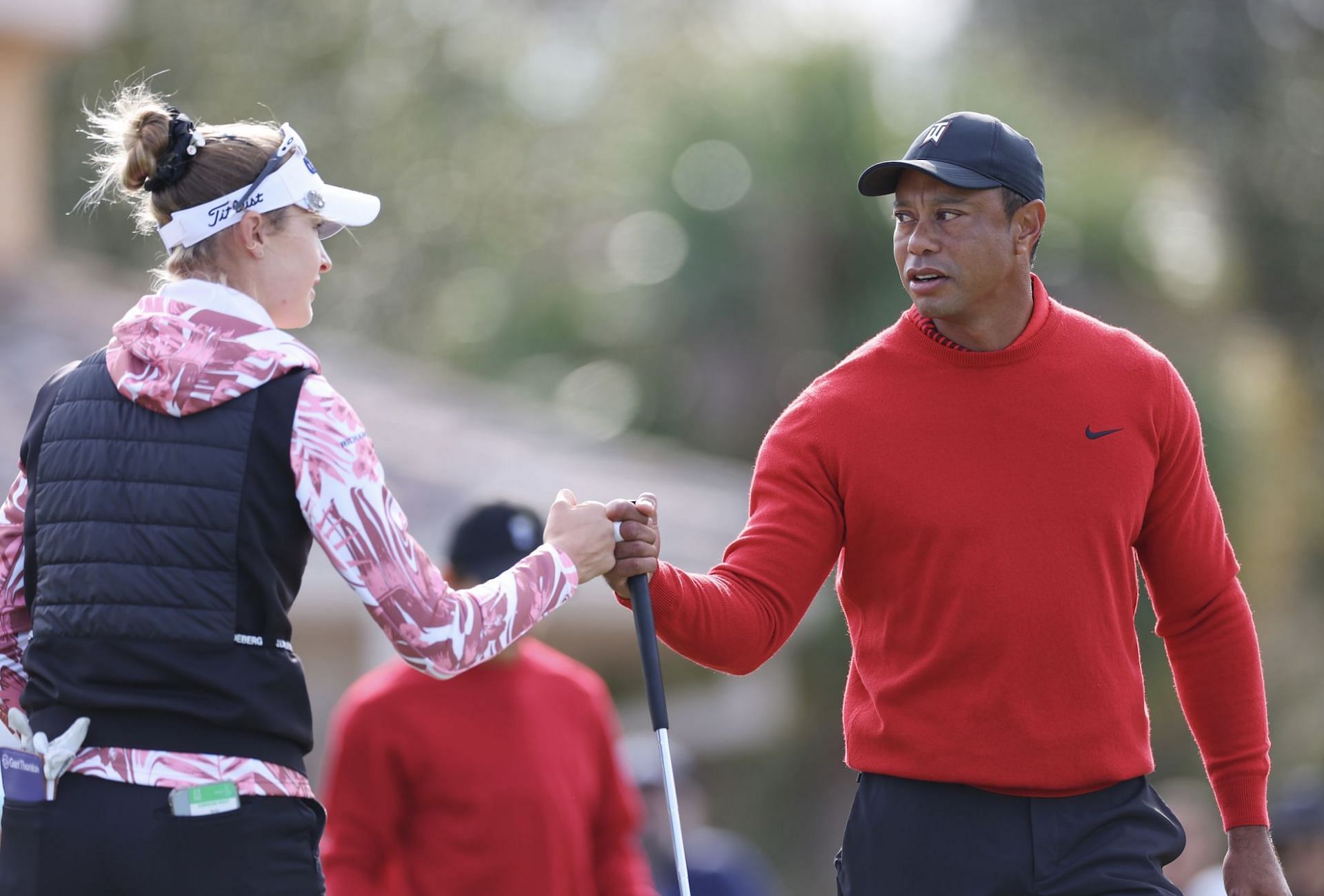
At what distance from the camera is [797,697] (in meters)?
13.8

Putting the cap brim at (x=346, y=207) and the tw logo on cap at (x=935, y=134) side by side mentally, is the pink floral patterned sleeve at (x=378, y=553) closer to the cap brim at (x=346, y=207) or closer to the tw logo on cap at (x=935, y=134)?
the cap brim at (x=346, y=207)

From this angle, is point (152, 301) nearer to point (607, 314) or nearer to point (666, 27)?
point (607, 314)

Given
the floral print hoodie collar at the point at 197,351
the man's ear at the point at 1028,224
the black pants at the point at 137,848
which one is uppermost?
the man's ear at the point at 1028,224

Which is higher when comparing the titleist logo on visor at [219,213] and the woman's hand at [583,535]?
the titleist logo on visor at [219,213]

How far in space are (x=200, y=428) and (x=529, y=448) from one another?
9.13 meters

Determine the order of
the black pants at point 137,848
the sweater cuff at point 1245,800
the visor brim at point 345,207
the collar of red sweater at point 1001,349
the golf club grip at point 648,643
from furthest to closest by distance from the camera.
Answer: the sweater cuff at point 1245,800 → the collar of red sweater at point 1001,349 → the golf club grip at point 648,643 → the visor brim at point 345,207 → the black pants at point 137,848

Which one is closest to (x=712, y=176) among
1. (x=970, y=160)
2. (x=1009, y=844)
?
(x=970, y=160)

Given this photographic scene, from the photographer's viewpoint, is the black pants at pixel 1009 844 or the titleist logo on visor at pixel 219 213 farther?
the black pants at pixel 1009 844

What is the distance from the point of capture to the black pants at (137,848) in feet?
10.2

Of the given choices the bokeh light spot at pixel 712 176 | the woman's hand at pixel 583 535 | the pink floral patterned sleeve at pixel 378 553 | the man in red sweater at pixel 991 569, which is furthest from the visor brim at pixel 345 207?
the bokeh light spot at pixel 712 176

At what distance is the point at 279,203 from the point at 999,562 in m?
1.59

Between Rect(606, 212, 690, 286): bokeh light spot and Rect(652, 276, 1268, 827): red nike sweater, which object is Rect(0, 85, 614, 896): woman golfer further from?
Rect(606, 212, 690, 286): bokeh light spot

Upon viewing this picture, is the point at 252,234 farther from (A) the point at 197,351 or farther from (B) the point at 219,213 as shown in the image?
(A) the point at 197,351

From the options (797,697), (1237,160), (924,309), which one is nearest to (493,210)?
(1237,160)
